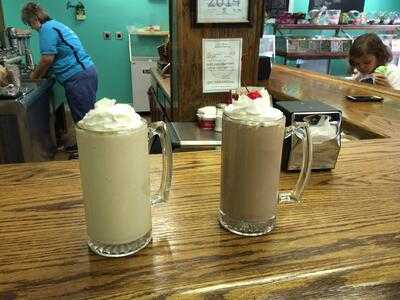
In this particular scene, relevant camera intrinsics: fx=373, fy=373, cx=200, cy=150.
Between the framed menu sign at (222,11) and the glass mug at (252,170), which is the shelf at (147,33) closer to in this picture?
the framed menu sign at (222,11)

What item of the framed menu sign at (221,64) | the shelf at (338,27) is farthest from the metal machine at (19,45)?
the shelf at (338,27)

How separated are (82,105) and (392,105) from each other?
302 centimetres

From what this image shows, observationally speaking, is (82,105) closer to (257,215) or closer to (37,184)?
(37,184)

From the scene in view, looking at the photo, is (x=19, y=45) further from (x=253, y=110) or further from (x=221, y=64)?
(x=253, y=110)

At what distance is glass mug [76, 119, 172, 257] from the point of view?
53 centimetres

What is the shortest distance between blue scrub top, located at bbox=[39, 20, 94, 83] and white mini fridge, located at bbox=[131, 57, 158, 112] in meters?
1.60

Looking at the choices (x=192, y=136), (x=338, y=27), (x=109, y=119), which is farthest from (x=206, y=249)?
(x=338, y=27)

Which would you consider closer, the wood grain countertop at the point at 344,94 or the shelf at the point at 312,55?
the wood grain countertop at the point at 344,94

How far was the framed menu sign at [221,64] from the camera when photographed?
154 cm

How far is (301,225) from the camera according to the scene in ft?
2.26

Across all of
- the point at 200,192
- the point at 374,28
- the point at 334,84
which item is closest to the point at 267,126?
the point at 200,192

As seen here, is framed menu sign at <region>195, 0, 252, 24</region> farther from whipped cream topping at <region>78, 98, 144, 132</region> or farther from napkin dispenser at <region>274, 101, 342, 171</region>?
whipped cream topping at <region>78, 98, 144, 132</region>

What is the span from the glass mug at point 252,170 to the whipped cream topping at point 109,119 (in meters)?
0.16

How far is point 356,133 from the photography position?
1.44 m
